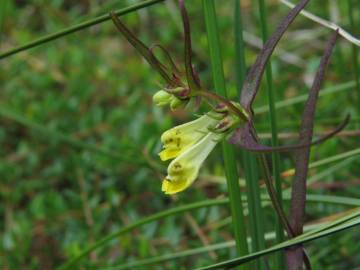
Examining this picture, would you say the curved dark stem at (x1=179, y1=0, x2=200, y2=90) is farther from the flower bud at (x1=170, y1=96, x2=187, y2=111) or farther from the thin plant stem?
the thin plant stem

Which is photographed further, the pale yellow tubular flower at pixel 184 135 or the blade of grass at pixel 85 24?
the blade of grass at pixel 85 24

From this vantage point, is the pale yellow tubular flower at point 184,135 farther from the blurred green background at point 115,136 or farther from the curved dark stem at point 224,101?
the blurred green background at point 115,136

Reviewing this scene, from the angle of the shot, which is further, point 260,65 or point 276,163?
point 276,163

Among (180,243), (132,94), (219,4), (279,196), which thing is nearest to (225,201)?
(279,196)

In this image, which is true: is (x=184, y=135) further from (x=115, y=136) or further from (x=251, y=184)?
(x=115, y=136)

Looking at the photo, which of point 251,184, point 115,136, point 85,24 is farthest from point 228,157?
point 115,136

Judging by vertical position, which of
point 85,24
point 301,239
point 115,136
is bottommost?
point 301,239

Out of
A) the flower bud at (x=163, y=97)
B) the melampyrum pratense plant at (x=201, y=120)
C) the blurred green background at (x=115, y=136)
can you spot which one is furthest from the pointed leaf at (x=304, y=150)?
the blurred green background at (x=115, y=136)
